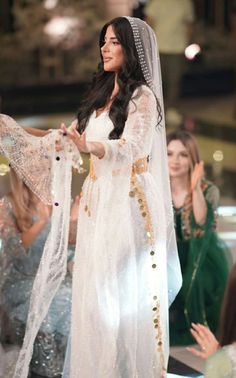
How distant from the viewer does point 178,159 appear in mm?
6344

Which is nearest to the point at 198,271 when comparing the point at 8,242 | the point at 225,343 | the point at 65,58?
A: the point at 8,242

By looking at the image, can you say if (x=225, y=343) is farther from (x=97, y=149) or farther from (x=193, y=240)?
(x=193, y=240)

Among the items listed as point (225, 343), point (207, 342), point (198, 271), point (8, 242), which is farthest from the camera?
point (198, 271)

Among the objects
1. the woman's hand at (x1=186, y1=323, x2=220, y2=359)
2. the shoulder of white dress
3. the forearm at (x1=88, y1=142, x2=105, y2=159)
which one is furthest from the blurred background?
the woman's hand at (x1=186, y1=323, x2=220, y2=359)

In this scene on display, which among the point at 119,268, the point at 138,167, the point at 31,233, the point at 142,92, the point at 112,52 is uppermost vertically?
the point at 112,52

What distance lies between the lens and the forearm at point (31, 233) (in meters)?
5.92

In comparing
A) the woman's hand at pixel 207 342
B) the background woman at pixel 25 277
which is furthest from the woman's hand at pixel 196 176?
the woman's hand at pixel 207 342

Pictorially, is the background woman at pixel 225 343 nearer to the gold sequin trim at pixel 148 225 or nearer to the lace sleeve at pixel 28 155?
the gold sequin trim at pixel 148 225

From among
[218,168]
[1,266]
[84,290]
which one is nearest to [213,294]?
[1,266]

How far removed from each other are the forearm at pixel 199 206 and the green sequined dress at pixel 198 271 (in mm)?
20

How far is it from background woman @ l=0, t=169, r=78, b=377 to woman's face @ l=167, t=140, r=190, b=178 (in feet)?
2.41

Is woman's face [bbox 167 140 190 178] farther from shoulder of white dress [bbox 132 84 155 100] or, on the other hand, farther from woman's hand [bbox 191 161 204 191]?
shoulder of white dress [bbox 132 84 155 100]

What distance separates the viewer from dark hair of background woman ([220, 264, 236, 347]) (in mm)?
3945

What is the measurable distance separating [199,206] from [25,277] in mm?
949
